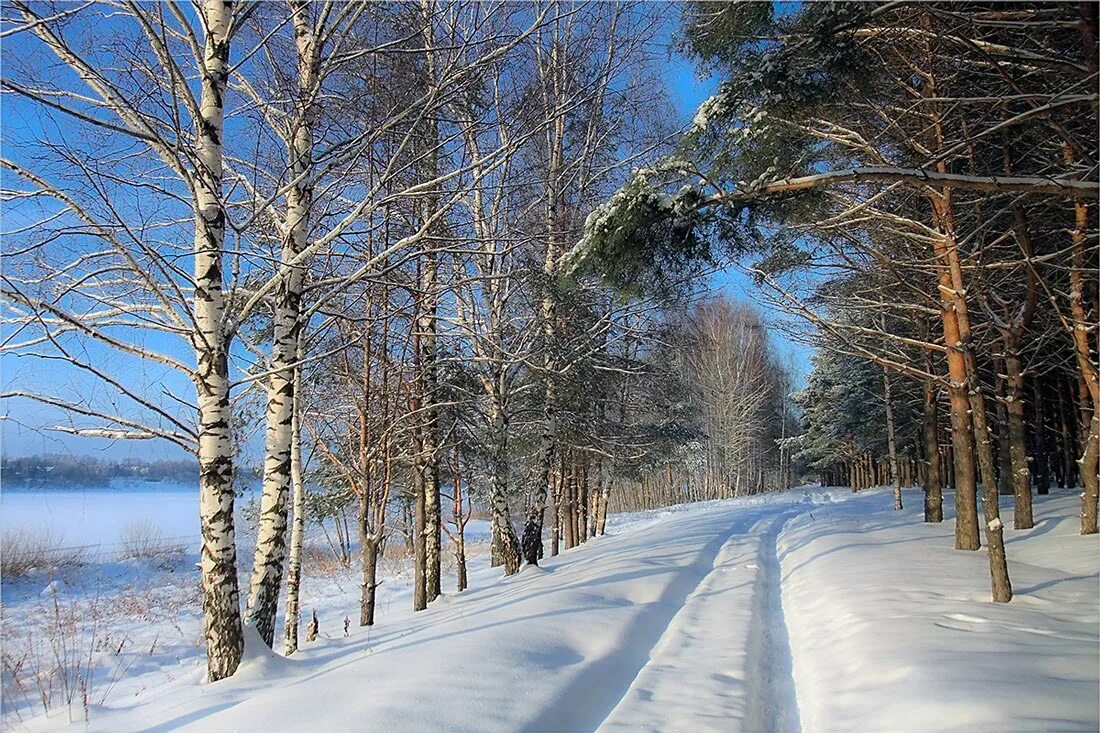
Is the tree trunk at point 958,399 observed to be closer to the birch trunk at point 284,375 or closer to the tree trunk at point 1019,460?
the tree trunk at point 1019,460

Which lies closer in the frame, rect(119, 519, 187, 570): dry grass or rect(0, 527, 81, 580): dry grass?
rect(0, 527, 81, 580): dry grass

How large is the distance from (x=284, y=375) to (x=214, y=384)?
2.82 ft

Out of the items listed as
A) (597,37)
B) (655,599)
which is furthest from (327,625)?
(597,37)

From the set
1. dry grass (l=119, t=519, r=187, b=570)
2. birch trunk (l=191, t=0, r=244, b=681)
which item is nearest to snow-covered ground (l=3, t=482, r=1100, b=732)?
birch trunk (l=191, t=0, r=244, b=681)

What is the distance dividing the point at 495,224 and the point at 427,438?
12.3 feet

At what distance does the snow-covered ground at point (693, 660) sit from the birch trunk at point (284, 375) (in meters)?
0.65

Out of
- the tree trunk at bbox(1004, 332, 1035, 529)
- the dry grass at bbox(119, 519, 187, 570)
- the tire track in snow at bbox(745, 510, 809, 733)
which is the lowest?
the dry grass at bbox(119, 519, 187, 570)

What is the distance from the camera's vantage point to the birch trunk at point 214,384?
477 cm

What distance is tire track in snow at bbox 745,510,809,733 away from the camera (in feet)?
13.2

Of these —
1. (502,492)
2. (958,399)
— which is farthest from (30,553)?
(958,399)

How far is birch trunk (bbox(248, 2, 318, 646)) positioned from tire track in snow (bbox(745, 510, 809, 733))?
13.0 feet

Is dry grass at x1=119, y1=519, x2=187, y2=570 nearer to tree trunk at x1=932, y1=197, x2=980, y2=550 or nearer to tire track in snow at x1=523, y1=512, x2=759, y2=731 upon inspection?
tire track in snow at x1=523, y1=512, x2=759, y2=731

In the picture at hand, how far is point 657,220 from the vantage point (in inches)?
227

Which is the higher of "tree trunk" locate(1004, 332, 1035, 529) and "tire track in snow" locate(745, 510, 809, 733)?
"tree trunk" locate(1004, 332, 1035, 529)
